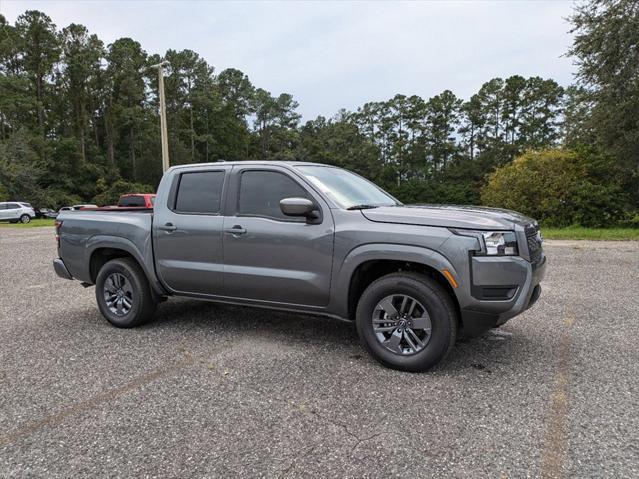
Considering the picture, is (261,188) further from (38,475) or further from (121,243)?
(38,475)

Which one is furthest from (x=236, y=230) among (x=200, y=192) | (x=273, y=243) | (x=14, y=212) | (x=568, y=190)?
(x=14, y=212)

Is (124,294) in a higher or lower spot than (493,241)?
lower

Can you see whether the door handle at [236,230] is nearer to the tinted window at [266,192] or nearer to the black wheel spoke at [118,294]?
the tinted window at [266,192]

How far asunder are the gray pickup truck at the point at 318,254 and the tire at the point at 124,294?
0.05ft

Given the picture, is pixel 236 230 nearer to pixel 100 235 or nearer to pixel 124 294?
pixel 124 294

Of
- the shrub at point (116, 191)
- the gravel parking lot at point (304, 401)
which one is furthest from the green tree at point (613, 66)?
the shrub at point (116, 191)

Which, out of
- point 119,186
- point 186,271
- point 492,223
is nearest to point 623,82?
point 492,223

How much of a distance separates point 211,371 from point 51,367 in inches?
58.2

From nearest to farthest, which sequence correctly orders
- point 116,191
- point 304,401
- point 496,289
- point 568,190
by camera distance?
point 304,401 < point 496,289 < point 568,190 < point 116,191

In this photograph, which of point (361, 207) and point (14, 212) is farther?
point (14, 212)

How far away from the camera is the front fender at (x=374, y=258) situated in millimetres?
3678

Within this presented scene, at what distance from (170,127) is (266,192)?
216ft

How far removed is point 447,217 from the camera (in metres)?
3.82

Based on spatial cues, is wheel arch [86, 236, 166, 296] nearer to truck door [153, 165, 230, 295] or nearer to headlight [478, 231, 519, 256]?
truck door [153, 165, 230, 295]
